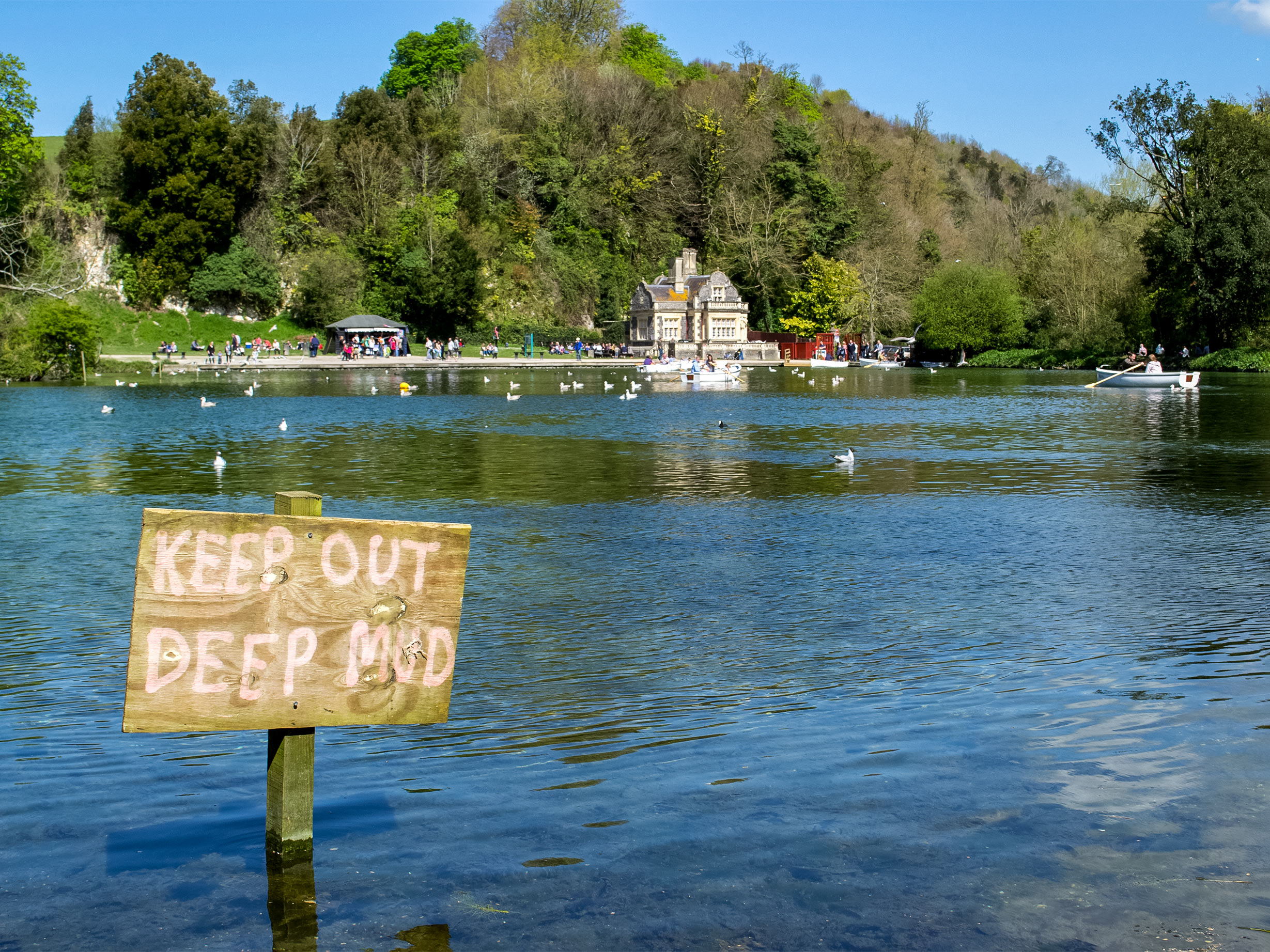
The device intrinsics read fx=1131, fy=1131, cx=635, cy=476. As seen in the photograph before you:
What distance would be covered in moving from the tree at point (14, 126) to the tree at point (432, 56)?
61.6 meters

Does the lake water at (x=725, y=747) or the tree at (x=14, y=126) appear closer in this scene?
the lake water at (x=725, y=747)

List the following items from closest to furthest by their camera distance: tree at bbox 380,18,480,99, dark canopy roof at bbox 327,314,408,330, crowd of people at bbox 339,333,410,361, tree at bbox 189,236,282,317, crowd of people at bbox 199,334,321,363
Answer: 1. dark canopy roof at bbox 327,314,408,330
2. crowd of people at bbox 199,334,321,363
3. crowd of people at bbox 339,333,410,361
4. tree at bbox 189,236,282,317
5. tree at bbox 380,18,480,99

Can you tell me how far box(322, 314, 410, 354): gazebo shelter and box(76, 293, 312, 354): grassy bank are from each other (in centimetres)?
821

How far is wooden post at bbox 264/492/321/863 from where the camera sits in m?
4.88

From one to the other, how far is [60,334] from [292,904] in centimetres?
6426

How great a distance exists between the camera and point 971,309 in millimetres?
101750

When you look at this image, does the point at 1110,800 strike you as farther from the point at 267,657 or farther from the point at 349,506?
the point at 349,506

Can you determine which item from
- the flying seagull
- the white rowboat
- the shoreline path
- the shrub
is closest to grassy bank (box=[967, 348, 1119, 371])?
the flying seagull

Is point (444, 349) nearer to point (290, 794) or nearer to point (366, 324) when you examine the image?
point (366, 324)

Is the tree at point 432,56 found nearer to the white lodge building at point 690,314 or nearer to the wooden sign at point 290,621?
the white lodge building at point 690,314

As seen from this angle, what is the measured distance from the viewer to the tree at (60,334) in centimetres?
6066

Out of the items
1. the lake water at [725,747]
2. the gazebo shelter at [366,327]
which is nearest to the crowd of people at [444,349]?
the gazebo shelter at [366,327]

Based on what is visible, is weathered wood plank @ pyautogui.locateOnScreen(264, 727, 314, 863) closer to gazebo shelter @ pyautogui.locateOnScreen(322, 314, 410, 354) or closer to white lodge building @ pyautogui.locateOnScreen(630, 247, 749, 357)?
gazebo shelter @ pyautogui.locateOnScreen(322, 314, 410, 354)

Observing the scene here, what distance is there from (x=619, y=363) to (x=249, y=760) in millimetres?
94182
